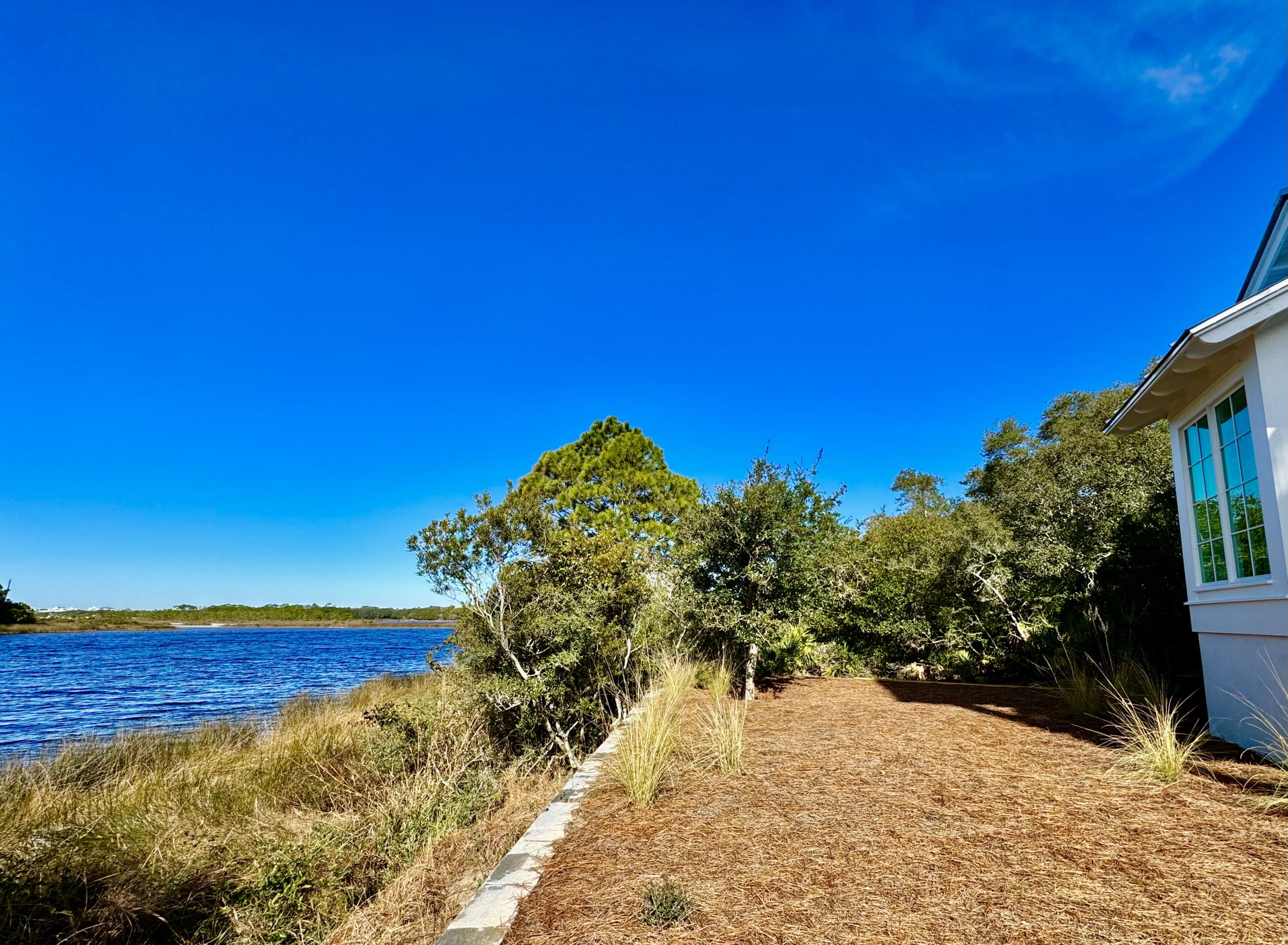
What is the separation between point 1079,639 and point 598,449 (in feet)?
45.4

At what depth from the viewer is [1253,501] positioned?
509 centimetres

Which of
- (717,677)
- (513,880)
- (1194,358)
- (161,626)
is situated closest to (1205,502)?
(1194,358)

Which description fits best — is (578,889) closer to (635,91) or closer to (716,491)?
(716,491)

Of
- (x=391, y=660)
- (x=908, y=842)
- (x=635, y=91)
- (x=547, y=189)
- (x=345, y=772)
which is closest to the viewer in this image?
(x=908, y=842)

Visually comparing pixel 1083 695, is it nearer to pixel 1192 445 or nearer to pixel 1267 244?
pixel 1192 445

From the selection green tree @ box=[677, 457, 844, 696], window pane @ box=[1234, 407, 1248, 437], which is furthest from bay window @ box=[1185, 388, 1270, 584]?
green tree @ box=[677, 457, 844, 696]

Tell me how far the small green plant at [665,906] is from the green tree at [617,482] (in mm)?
15332

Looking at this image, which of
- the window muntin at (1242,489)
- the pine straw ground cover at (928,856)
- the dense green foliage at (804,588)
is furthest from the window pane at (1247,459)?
the dense green foliage at (804,588)

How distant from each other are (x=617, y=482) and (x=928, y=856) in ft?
54.7

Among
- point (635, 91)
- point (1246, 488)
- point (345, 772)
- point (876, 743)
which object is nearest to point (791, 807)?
point (876, 743)

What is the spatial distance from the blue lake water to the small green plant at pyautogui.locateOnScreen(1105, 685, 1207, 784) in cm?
1222

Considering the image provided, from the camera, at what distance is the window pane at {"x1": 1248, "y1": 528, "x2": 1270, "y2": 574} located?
4.88 metres

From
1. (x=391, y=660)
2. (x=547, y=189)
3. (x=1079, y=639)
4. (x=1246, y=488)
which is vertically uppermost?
(x=547, y=189)

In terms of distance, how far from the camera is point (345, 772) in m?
7.94
